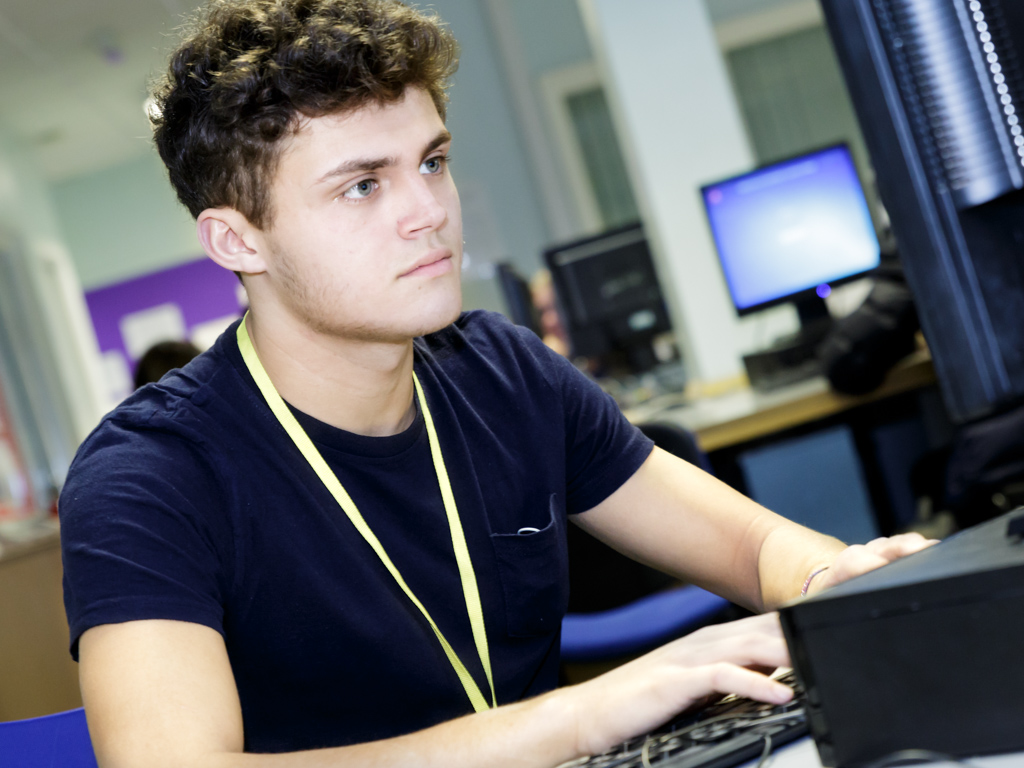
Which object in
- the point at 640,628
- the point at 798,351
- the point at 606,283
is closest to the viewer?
the point at 640,628

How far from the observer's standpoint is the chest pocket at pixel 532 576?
3.64 feet

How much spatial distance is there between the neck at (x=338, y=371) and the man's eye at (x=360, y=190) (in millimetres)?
159

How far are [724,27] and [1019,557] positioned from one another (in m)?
7.13

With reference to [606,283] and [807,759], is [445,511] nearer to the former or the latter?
[807,759]

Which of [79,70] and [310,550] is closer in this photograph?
[310,550]

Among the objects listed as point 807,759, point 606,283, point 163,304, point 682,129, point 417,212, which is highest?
point 163,304

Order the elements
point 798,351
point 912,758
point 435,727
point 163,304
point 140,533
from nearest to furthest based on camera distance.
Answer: point 912,758 < point 435,727 < point 140,533 < point 798,351 < point 163,304

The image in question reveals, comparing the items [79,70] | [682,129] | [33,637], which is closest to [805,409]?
[682,129]

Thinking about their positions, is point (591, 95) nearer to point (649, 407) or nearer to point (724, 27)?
point (724, 27)

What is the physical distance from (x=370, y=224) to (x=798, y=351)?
218 cm

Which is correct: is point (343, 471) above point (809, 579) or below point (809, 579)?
above

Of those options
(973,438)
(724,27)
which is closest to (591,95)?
(724,27)

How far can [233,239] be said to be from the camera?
115 centimetres

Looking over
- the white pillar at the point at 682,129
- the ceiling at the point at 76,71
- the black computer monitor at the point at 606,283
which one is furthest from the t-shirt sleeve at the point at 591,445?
the ceiling at the point at 76,71
